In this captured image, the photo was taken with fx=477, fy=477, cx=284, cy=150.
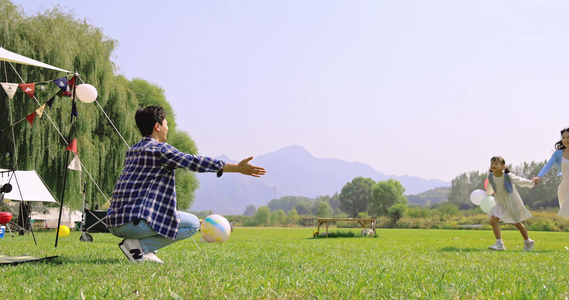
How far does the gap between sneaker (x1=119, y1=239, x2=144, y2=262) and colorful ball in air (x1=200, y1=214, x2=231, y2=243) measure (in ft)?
14.2

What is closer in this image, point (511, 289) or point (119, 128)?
point (511, 289)

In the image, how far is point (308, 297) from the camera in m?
2.87

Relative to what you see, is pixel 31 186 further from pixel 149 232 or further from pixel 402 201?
pixel 402 201

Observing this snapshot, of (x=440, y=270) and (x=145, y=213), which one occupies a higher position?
(x=145, y=213)

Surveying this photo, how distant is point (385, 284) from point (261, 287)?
35.2 inches

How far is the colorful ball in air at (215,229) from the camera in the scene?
895 centimetres

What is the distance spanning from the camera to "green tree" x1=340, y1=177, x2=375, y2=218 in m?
126

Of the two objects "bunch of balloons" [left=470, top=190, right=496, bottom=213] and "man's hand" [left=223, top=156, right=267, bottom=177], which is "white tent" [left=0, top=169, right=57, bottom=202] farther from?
"bunch of balloons" [left=470, top=190, right=496, bottom=213]

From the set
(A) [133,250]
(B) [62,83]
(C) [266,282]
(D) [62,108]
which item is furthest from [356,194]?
(C) [266,282]

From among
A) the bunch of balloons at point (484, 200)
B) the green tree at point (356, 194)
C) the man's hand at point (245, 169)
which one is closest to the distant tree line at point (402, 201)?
the green tree at point (356, 194)

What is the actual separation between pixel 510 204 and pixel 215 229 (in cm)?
549

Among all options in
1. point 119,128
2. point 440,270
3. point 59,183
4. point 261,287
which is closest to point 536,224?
point 119,128

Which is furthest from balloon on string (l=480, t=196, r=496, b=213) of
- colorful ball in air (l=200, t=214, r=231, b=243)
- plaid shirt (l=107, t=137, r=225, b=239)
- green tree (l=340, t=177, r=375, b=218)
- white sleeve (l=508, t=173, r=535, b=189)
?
green tree (l=340, t=177, r=375, b=218)

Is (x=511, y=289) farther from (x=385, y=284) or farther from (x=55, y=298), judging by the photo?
(x=55, y=298)
